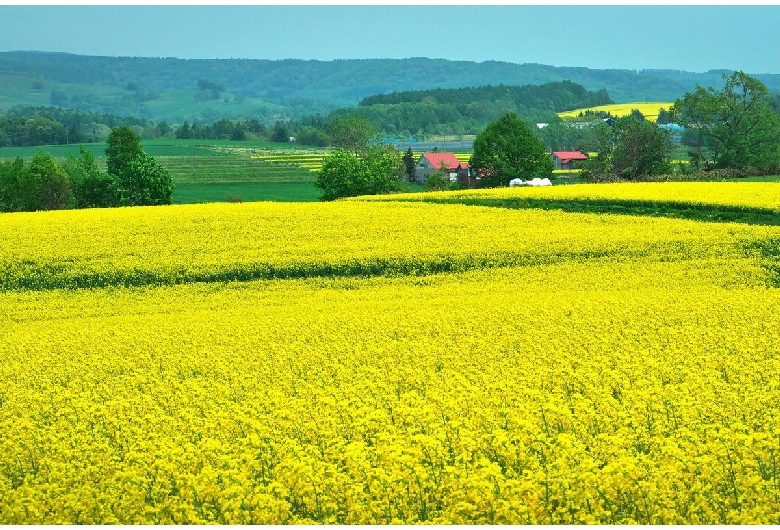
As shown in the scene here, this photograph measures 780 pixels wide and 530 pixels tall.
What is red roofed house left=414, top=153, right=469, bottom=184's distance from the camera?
341ft

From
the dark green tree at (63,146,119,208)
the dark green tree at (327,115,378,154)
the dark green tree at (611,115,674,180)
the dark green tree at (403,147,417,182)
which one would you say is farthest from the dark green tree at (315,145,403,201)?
the dark green tree at (327,115,378,154)

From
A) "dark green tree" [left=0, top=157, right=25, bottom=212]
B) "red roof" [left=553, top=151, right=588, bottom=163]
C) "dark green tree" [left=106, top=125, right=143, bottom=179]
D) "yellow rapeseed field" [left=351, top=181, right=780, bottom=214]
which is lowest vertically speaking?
"dark green tree" [left=0, top=157, right=25, bottom=212]

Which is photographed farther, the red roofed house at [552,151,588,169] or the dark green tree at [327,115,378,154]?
the dark green tree at [327,115,378,154]

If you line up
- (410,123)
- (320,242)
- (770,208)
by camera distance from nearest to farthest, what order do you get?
1. (320,242)
2. (770,208)
3. (410,123)

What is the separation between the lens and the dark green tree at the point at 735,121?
78.5 metres

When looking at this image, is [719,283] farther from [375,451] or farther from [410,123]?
[410,123]

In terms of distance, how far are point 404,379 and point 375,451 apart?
4247mm

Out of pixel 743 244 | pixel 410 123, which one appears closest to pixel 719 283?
pixel 743 244

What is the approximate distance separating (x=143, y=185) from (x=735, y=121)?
54.1m

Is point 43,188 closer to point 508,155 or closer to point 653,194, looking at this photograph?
point 508,155

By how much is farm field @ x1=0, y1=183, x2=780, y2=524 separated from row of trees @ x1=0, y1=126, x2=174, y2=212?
100ft

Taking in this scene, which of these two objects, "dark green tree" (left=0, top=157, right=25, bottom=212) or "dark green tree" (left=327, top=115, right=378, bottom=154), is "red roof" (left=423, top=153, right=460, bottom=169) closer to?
"dark green tree" (left=327, top=115, right=378, bottom=154)

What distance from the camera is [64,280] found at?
104 feet

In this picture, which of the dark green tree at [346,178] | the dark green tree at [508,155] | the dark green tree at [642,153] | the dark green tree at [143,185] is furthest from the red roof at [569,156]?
the dark green tree at [143,185]
